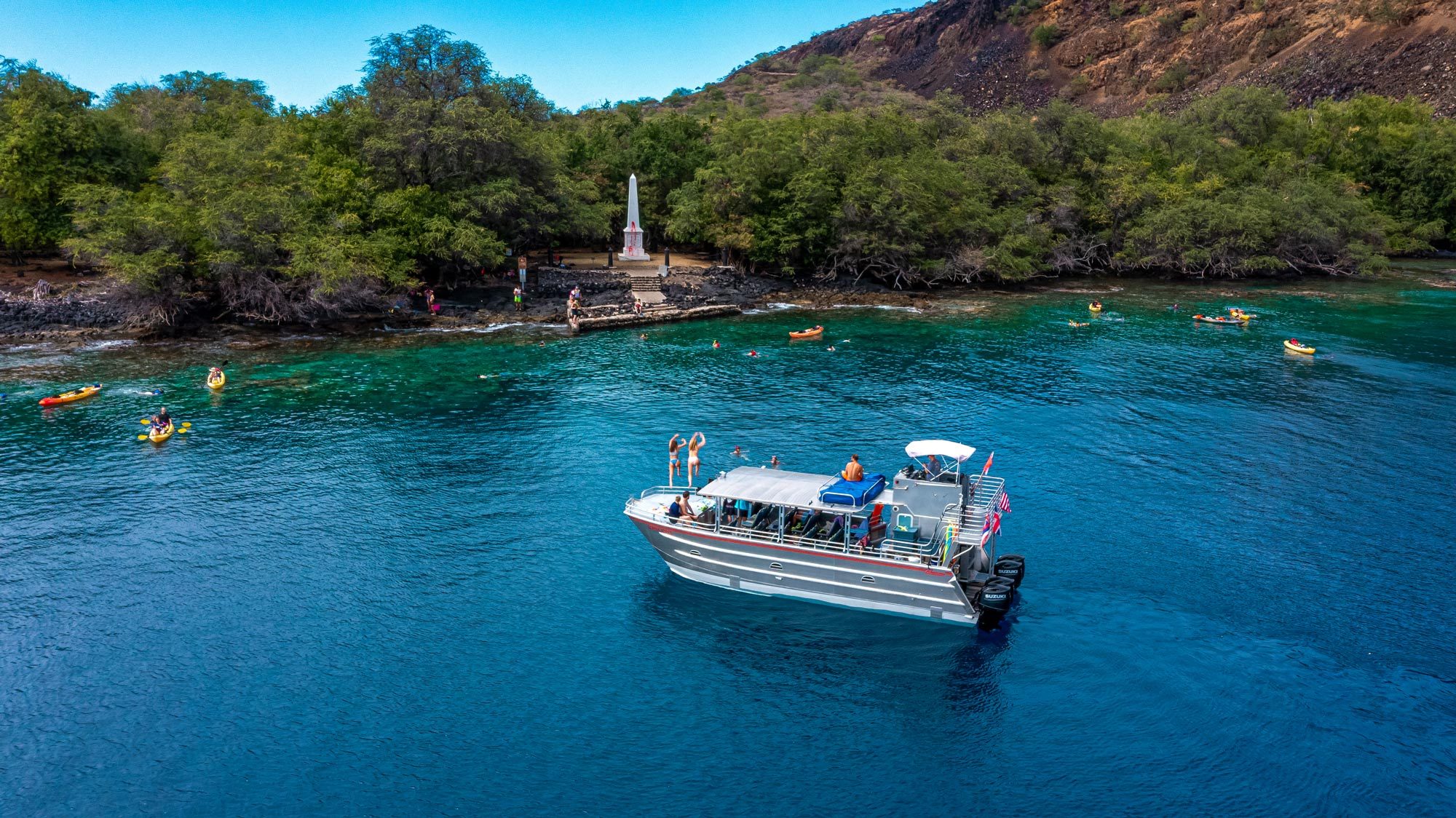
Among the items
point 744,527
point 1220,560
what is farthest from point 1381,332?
point 744,527

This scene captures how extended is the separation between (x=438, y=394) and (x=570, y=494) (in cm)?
1741

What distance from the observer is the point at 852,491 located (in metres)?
29.3

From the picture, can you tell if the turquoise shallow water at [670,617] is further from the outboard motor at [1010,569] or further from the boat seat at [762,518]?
the boat seat at [762,518]

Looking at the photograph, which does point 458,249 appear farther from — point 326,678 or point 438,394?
point 326,678

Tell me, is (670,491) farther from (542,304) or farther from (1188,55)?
(1188,55)

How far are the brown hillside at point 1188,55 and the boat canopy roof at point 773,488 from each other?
131 meters

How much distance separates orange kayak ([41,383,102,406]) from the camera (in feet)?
158

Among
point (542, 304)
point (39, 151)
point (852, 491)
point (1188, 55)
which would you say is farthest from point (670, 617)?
point (1188, 55)

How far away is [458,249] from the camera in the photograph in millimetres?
70312

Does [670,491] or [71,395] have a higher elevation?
[71,395]

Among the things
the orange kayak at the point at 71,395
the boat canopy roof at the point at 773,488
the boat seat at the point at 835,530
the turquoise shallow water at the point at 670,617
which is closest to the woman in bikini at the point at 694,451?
the boat canopy roof at the point at 773,488

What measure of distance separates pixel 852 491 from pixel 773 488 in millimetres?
2694

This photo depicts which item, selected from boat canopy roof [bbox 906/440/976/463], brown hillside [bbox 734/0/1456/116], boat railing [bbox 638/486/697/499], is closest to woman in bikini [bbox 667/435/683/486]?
boat railing [bbox 638/486/697/499]

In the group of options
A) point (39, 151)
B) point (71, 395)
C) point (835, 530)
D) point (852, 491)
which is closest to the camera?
point (852, 491)
